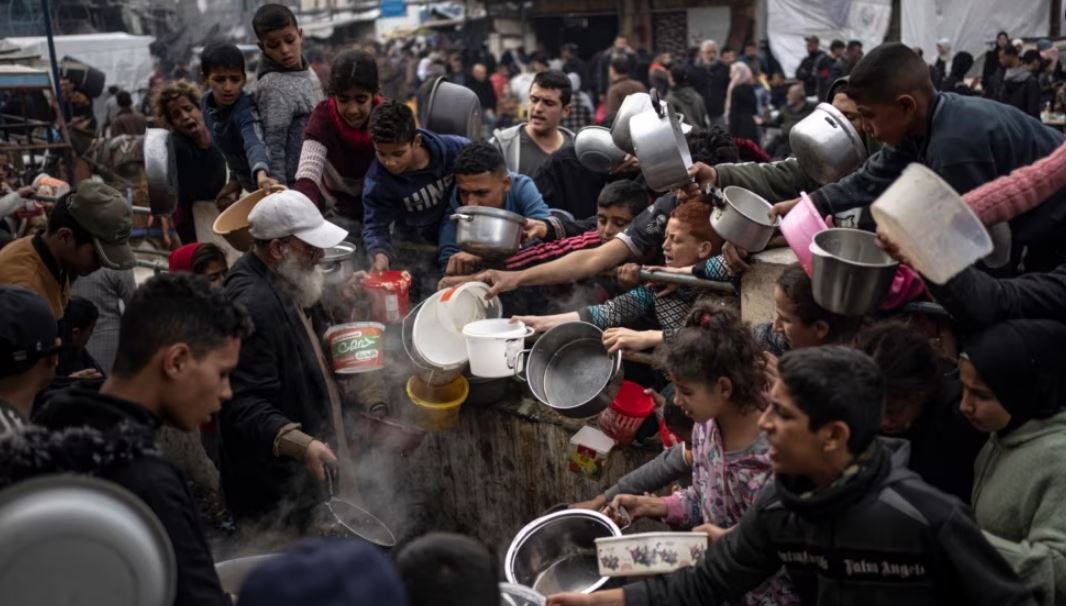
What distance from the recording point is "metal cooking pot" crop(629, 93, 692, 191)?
15.1 ft

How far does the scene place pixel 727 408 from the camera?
3.33m

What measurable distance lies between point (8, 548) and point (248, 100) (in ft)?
16.1

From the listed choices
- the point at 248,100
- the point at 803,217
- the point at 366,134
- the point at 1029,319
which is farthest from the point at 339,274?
the point at 1029,319

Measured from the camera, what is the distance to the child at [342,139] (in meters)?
5.96

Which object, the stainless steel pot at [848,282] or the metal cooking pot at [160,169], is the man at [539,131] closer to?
the metal cooking pot at [160,169]

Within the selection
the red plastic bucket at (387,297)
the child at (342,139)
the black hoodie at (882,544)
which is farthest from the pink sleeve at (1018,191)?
the child at (342,139)

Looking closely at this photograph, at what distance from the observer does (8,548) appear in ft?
7.45

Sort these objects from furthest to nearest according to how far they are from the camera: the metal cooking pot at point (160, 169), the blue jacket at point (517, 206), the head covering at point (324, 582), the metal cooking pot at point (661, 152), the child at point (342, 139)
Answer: the metal cooking pot at point (160, 169) → the child at point (342, 139) → the blue jacket at point (517, 206) → the metal cooking pot at point (661, 152) → the head covering at point (324, 582)

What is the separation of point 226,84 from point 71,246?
174cm

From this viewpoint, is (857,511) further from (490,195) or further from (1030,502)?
(490,195)

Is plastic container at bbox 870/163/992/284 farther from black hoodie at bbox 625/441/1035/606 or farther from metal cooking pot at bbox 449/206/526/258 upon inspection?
metal cooking pot at bbox 449/206/526/258

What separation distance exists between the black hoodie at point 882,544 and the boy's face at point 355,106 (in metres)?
3.96

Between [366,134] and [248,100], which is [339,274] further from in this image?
[248,100]

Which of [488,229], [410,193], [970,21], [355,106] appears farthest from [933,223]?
[970,21]
